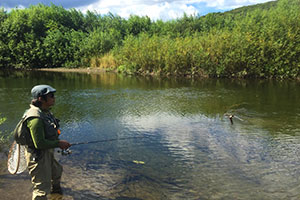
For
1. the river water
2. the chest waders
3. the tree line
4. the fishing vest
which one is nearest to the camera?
the fishing vest

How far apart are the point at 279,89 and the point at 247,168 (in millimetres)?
12633

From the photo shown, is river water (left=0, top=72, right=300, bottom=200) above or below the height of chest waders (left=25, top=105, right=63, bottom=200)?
below

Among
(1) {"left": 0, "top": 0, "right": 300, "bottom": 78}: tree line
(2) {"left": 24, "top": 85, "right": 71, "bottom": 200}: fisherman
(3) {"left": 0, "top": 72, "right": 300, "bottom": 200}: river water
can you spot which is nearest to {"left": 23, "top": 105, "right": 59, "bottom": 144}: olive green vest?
(2) {"left": 24, "top": 85, "right": 71, "bottom": 200}: fisherman

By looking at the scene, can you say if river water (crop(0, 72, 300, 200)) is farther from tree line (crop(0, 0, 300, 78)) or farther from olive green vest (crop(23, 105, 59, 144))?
tree line (crop(0, 0, 300, 78))

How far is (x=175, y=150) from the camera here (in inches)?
275

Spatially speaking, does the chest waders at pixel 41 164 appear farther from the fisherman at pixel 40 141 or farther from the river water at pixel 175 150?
the river water at pixel 175 150

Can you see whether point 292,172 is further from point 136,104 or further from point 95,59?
point 95,59

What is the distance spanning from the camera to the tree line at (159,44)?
21.8 metres

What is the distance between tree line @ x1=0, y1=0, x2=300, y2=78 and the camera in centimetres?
2181

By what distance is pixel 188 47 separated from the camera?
24.9 metres

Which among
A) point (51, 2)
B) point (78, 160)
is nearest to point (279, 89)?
point (78, 160)

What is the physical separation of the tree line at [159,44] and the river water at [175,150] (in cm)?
1003

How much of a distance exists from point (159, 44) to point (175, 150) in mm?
21318

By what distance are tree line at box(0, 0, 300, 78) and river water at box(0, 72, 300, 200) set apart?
10.0 metres
